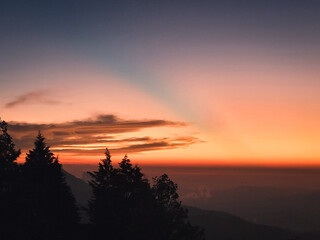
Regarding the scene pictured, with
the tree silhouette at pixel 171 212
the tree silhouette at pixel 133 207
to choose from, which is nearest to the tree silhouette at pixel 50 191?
the tree silhouette at pixel 133 207

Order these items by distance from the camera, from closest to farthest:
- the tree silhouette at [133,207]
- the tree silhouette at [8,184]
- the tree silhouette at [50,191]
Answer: the tree silhouette at [8,184] → the tree silhouette at [50,191] → the tree silhouette at [133,207]

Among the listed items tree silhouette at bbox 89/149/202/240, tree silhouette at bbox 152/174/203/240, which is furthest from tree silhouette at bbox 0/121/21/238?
tree silhouette at bbox 152/174/203/240

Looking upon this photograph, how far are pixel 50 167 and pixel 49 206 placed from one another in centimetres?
459

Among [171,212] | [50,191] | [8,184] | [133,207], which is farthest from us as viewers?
[171,212]

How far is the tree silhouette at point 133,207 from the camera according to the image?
3350 cm

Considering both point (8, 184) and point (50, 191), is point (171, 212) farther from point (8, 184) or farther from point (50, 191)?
point (8, 184)

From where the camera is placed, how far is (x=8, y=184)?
21.4 meters

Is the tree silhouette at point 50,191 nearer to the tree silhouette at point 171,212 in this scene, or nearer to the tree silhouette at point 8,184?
the tree silhouette at point 8,184

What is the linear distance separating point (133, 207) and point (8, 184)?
17895 mm

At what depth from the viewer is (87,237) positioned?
114ft

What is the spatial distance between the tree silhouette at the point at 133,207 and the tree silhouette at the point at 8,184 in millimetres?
15262

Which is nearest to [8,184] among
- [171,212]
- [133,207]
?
[133,207]

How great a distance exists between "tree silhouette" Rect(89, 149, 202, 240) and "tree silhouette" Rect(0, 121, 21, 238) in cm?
1526

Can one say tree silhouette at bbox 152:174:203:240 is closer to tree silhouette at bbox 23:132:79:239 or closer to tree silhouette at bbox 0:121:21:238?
tree silhouette at bbox 23:132:79:239
